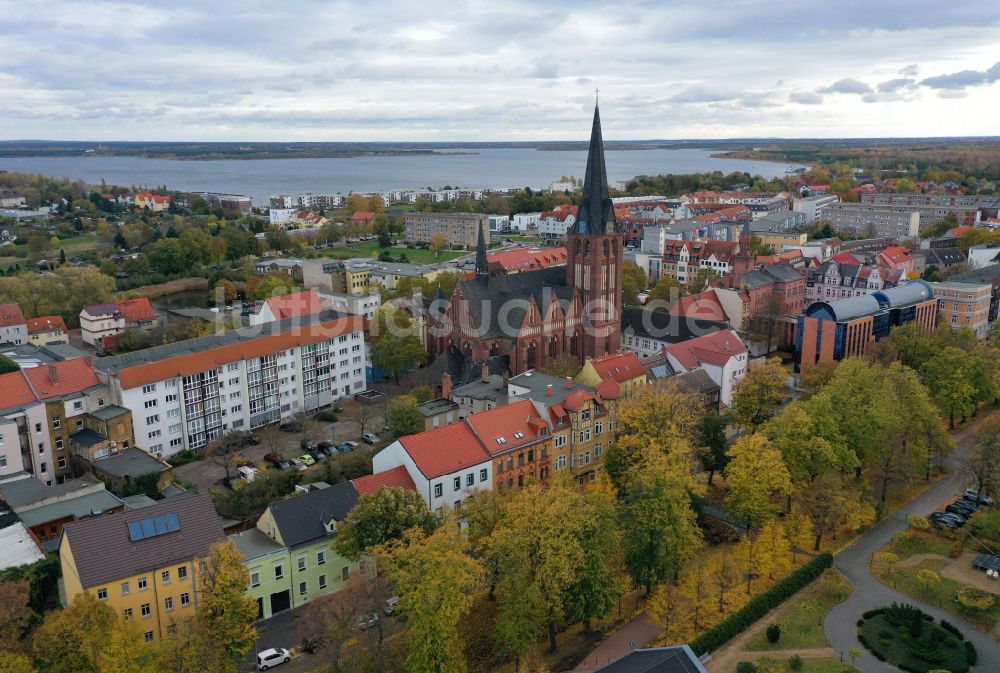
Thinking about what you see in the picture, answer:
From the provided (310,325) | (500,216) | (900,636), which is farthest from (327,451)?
(500,216)

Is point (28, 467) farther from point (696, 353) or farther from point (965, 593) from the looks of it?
point (965, 593)

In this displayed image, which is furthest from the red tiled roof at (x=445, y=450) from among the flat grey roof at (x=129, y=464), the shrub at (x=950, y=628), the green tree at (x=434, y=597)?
the shrub at (x=950, y=628)

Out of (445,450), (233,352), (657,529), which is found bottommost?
(657,529)

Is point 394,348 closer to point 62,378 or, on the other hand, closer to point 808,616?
point 62,378

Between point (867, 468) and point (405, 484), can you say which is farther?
point (867, 468)

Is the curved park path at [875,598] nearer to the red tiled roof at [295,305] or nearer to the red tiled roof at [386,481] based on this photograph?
the red tiled roof at [386,481]

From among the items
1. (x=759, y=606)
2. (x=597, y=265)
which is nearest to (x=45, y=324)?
(x=597, y=265)
